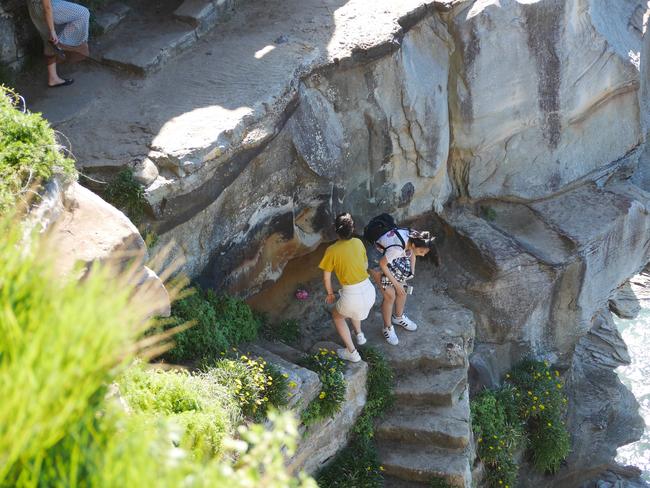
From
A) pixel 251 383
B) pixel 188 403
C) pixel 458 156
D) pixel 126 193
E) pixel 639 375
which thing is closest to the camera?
pixel 188 403

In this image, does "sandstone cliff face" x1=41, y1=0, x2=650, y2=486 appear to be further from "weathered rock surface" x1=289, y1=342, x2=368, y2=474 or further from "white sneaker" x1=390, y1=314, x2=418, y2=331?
"weathered rock surface" x1=289, y1=342, x2=368, y2=474

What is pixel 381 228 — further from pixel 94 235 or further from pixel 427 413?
pixel 94 235

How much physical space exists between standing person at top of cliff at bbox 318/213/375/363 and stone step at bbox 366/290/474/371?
870 millimetres

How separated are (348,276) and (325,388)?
1.10m

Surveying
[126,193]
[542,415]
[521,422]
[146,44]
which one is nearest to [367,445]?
[521,422]

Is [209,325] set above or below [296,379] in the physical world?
above

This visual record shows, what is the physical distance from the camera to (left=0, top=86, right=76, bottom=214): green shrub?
18.7 ft

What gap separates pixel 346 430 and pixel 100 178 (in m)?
3.52

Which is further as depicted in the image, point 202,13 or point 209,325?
point 202,13

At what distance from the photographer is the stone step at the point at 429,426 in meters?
8.75

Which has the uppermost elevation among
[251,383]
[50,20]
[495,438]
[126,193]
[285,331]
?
[50,20]

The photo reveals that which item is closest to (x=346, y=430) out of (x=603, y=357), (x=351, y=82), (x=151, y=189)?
(x=151, y=189)

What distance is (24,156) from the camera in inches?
235

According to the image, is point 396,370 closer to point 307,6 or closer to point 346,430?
point 346,430
